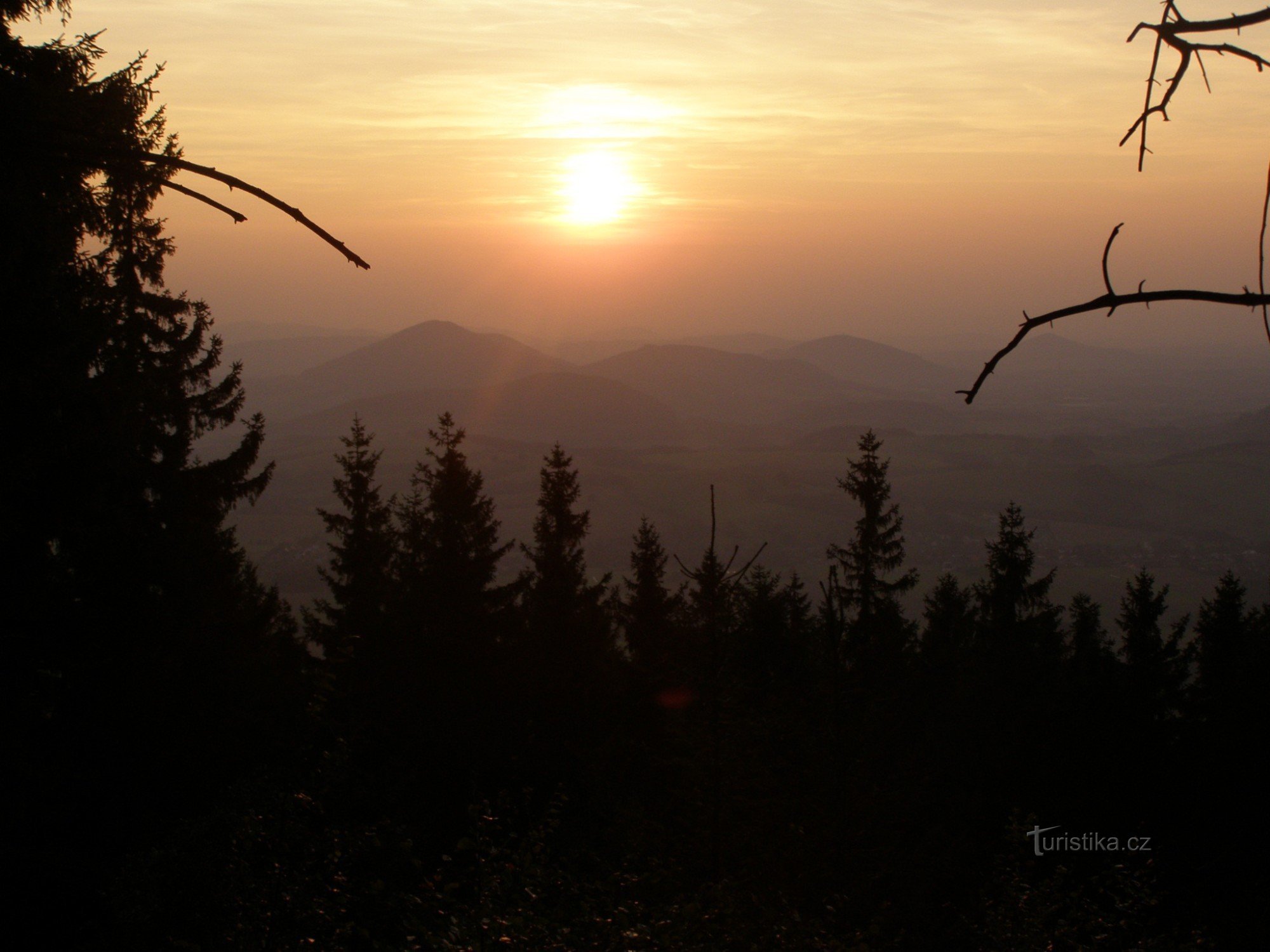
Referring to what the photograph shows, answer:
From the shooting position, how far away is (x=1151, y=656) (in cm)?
2898

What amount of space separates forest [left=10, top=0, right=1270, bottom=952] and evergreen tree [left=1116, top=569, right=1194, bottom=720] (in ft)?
1.27

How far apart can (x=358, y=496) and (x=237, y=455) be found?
856 centimetres

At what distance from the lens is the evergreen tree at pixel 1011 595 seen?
1231 inches

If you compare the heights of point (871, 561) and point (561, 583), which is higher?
point (871, 561)

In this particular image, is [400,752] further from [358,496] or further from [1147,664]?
[1147,664]

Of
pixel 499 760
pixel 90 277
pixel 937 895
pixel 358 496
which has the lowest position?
pixel 937 895

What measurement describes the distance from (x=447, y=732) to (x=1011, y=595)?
891 inches

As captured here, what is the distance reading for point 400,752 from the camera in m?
17.5

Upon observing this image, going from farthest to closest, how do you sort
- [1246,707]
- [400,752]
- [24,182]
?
[1246,707], [400,752], [24,182]

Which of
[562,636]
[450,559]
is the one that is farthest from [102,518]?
[562,636]

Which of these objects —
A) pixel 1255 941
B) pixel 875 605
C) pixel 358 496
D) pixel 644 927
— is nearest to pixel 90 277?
pixel 644 927

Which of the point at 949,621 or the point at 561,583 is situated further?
the point at 949,621

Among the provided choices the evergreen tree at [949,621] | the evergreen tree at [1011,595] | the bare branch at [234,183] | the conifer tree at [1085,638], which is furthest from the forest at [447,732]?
the evergreen tree at [949,621]

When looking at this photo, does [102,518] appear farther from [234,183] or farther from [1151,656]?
[1151,656]
